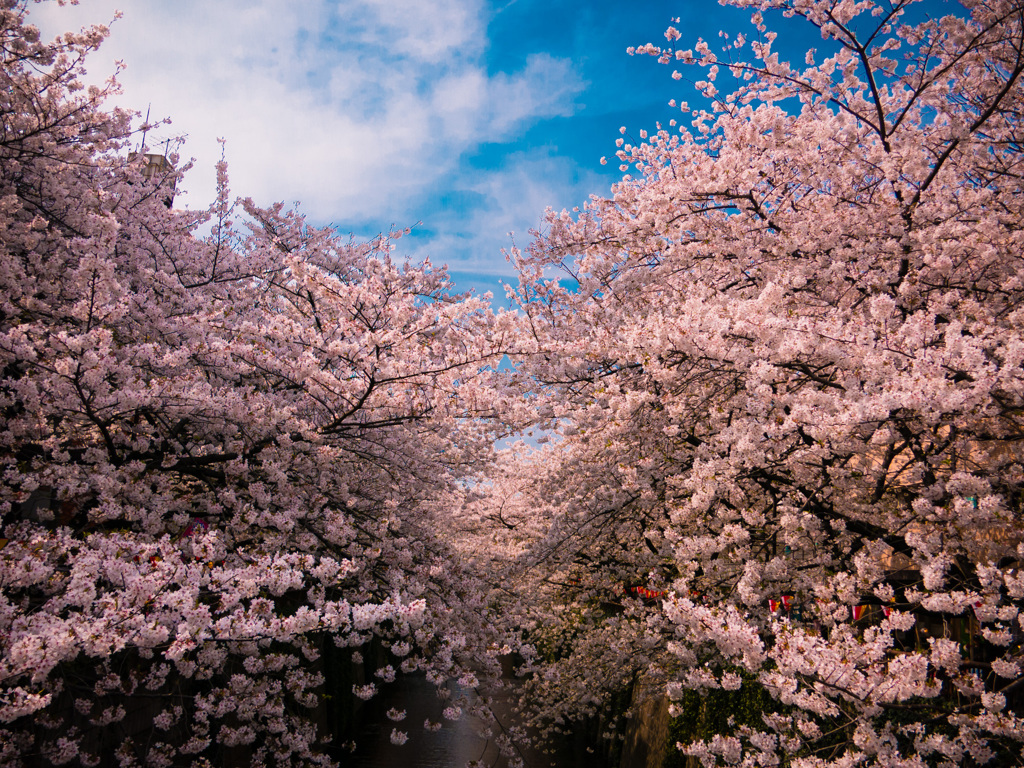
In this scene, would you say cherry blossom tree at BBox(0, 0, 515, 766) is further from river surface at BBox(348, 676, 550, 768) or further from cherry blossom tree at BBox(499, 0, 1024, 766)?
river surface at BBox(348, 676, 550, 768)

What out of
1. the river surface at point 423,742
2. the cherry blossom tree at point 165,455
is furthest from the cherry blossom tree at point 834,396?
the river surface at point 423,742

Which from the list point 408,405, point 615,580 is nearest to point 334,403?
point 408,405

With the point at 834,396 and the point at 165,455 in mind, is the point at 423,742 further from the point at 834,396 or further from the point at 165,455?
the point at 834,396

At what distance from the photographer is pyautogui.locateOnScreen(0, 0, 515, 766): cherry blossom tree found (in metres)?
4.47

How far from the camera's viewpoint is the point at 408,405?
23.1 feet

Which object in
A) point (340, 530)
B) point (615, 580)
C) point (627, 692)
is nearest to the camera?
point (340, 530)

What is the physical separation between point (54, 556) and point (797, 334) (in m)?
6.47

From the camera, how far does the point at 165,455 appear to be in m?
6.36

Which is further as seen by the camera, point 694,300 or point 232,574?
point 694,300

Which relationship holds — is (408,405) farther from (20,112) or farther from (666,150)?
(666,150)

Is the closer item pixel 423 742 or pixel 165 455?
pixel 165 455

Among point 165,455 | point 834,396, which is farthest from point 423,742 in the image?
point 834,396

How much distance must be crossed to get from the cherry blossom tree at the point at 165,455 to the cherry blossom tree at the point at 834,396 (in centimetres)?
245

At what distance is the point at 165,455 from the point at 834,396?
6.78m
